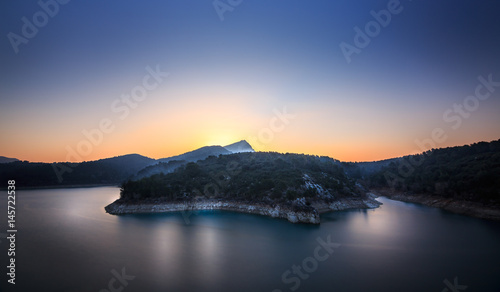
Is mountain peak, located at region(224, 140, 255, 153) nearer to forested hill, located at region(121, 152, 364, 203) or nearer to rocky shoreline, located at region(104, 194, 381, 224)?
forested hill, located at region(121, 152, 364, 203)

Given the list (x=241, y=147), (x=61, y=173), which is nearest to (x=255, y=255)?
(x=61, y=173)

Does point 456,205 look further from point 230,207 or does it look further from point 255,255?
point 255,255

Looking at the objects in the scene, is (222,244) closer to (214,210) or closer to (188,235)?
(188,235)

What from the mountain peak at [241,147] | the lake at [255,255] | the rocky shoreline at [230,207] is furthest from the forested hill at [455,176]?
the mountain peak at [241,147]

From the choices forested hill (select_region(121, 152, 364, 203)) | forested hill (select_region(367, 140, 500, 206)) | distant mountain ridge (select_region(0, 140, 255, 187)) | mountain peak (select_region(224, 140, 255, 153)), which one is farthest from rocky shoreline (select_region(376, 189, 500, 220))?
mountain peak (select_region(224, 140, 255, 153))

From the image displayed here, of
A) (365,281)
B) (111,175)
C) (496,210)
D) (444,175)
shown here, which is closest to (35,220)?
(365,281)

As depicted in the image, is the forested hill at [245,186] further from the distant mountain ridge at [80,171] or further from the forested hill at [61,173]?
the forested hill at [61,173]
